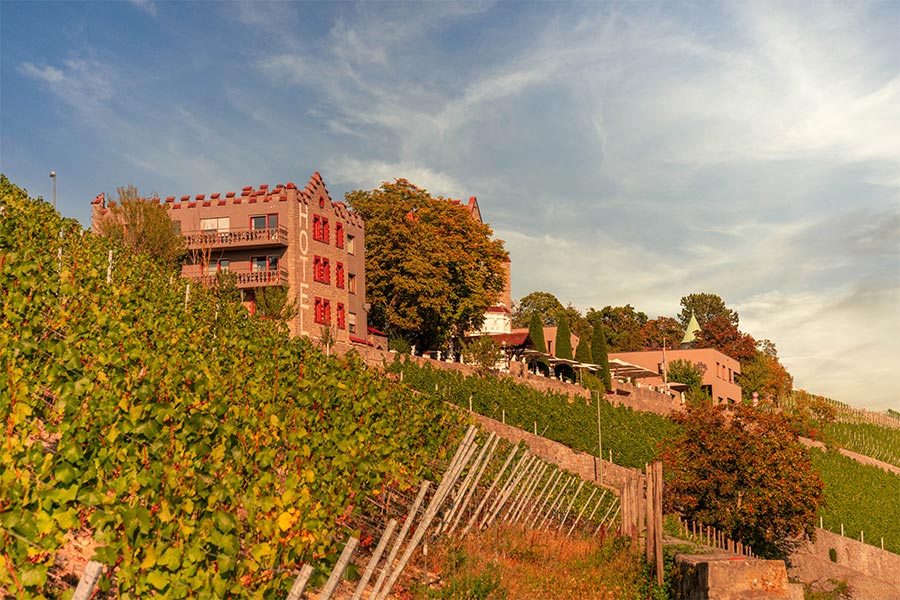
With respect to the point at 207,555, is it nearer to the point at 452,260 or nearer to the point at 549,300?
the point at 452,260

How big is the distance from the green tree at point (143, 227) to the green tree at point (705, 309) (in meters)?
94.3

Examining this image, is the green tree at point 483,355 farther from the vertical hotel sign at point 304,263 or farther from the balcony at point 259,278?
the balcony at point 259,278

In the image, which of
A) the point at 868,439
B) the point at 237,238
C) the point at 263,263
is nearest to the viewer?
the point at 237,238

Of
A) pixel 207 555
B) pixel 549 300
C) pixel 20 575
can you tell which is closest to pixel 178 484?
pixel 207 555

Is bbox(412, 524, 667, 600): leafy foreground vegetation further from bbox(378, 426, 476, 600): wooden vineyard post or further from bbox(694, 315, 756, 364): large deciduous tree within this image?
bbox(694, 315, 756, 364): large deciduous tree

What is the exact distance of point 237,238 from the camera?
47.1 meters

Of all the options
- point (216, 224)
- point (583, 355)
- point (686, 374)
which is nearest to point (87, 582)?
point (216, 224)

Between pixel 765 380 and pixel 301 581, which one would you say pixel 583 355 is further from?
pixel 301 581

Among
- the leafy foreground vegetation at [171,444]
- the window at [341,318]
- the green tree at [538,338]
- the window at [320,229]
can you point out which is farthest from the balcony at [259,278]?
the leafy foreground vegetation at [171,444]

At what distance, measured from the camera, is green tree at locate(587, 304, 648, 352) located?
109 m

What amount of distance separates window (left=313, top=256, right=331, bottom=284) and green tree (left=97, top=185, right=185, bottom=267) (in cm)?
699

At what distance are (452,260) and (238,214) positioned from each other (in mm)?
14187

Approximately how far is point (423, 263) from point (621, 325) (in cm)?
6443

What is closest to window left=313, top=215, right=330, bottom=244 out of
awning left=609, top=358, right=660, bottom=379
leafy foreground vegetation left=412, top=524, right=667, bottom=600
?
awning left=609, top=358, right=660, bottom=379
